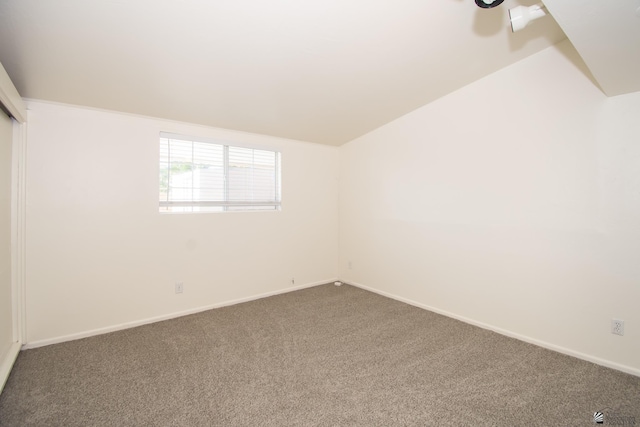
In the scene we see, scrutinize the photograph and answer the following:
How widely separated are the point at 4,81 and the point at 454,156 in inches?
145

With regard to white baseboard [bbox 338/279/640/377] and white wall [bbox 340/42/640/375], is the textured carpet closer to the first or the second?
white baseboard [bbox 338/279/640/377]

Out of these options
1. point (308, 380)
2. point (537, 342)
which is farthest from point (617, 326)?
point (308, 380)

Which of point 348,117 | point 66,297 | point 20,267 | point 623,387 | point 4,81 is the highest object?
point 348,117

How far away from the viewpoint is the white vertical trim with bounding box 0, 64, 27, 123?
1.77 meters

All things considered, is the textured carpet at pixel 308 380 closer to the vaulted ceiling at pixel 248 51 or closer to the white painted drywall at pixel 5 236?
the white painted drywall at pixel 5 236

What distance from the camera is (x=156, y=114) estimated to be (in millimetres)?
2816

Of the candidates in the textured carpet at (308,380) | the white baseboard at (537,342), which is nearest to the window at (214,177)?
the textured carpet at (308,380)

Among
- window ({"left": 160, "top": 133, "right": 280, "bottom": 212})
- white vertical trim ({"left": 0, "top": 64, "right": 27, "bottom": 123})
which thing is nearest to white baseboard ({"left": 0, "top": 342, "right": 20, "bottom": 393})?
window ({"left": 160, "top": 133, "right": 280, "bottom": 212})

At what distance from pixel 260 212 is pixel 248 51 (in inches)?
79.2

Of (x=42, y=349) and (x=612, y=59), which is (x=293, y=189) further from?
(x=612, y=59)

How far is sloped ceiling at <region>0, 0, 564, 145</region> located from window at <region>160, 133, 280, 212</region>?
0.40 metres

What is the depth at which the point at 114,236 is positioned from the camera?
270 cm

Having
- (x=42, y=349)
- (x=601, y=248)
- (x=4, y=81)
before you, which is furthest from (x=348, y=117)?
(x=42, y=349)

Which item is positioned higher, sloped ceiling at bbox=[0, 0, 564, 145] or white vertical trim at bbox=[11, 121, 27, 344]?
sloped ceiling at bbox=[0, 0, 564, 145]
